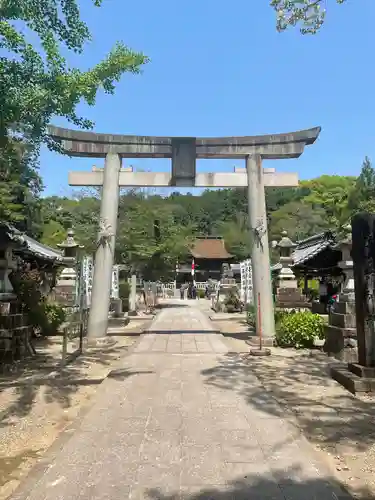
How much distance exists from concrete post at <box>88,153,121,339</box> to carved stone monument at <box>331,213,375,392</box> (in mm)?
6179

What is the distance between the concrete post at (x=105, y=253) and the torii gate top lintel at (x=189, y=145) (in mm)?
382

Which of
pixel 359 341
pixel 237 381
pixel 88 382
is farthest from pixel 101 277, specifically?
pixel 359 341

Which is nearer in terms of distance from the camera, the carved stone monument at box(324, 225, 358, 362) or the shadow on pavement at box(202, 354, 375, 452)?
the shadow on pavement at box(202, 354, 375, 452)

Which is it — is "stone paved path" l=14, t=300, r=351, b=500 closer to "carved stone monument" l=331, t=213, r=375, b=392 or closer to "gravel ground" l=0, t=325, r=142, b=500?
"gravel ground" l=0, t=325, r=142, b=500

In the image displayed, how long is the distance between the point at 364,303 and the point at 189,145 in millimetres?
6260

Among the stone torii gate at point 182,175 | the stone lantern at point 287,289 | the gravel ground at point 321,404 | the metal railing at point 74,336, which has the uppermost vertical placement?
the stone torii gate at point 182,175

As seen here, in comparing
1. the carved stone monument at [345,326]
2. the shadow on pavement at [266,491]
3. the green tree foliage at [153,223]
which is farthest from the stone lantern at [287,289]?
the shadow on pavement at [266,491]

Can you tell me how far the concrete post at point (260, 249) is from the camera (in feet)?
35.7

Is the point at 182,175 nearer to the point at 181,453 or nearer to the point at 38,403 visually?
the point at 38,403

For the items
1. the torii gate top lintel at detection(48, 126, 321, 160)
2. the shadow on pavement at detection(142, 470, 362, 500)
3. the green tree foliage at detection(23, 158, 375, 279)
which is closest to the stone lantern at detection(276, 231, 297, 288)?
the green tree foliage at detection(23, 158, 375, 279)

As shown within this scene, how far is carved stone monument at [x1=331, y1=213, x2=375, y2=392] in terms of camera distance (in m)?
6.38

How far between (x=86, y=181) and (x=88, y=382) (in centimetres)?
617

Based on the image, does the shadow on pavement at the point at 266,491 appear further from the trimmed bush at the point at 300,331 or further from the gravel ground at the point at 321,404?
the trimmed bush at the point at 300,331

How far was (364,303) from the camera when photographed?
6629mm
